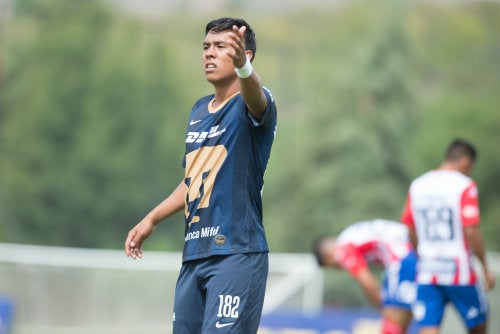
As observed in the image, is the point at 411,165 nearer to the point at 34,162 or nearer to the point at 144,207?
the point at 144,207

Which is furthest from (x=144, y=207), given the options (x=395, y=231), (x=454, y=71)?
(x=395, y=231)

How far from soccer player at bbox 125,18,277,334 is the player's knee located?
5.35 meters

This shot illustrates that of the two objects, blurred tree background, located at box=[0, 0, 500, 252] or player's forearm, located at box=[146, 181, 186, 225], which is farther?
blurred tree background, located at box=[0, 0, 500, 252]

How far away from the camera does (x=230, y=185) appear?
5.84 metres

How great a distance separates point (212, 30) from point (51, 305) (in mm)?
14522

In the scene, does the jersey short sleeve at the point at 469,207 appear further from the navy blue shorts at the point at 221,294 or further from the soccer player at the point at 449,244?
the navy blue shorts at the point at 221,294

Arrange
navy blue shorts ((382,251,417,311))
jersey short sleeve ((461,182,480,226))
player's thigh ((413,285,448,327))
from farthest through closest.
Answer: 1. navy blue shorts ((382,251,417,311))
2. player's thigh ((413,285,448,327))
3. jersey short sleeve ((461,182,480,226))

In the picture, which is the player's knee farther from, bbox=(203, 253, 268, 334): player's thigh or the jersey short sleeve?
bbox=(203, 253, 268, 334): player's thigh

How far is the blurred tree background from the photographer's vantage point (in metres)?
43.0

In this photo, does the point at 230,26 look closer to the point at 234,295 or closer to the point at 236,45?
the point at 236,45

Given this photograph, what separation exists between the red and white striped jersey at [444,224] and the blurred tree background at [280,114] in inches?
1143

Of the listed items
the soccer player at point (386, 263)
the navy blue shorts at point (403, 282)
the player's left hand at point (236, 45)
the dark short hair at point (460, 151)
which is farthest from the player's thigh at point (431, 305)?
the player's left hand at point (236, 45)

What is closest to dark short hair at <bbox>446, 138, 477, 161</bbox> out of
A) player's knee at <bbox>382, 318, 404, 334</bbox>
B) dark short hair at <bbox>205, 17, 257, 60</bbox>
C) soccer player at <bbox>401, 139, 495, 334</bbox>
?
soccer player at <bbox>401, 139, 495, 334</bbox>

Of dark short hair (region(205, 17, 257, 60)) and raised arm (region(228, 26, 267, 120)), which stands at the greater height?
dark short hair (region(205, 17, 257, 60))
